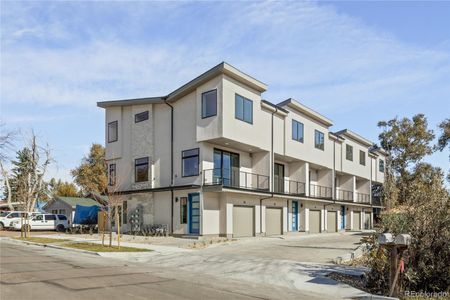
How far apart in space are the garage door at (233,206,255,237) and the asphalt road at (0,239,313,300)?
46.3ft

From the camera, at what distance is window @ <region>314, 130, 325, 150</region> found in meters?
39.0

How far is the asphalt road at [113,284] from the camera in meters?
9.83

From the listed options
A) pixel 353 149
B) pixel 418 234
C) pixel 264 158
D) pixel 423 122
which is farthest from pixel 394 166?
pixel 418 234

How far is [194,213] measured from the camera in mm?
28281

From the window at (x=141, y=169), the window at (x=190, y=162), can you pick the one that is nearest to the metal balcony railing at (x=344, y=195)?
the window at (x=190, y=162)

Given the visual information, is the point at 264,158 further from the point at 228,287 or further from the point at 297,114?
the point at 228,287

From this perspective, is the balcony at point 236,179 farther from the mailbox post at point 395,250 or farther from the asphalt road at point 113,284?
the mailbox post at point 395,250

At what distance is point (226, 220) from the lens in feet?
92.9

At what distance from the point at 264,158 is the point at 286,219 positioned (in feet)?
19.1

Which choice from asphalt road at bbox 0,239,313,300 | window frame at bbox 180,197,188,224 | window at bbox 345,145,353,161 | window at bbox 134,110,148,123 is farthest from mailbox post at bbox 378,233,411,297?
window at bbox 345,145,353,161

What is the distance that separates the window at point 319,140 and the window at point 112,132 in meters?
17.1

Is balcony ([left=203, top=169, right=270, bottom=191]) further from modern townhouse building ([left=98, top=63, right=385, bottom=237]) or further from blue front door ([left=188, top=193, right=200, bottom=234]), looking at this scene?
blue front door ([left=188, top=193, right=200, bottom=234])

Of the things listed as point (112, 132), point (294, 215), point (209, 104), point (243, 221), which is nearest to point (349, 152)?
point (294, 215)

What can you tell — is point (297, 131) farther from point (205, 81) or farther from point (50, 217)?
point (50, 217)
